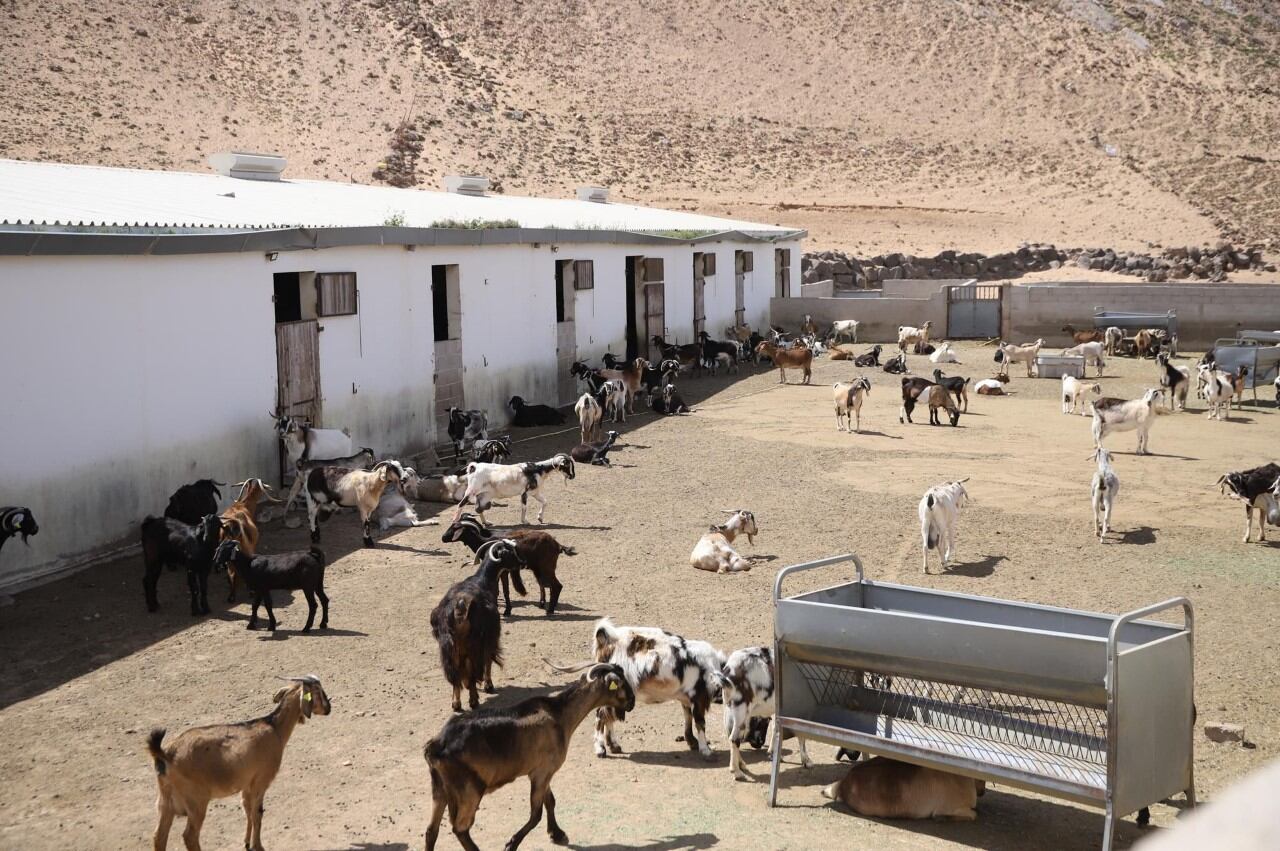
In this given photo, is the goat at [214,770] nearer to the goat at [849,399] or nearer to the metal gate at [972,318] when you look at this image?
the goat at [849,399]

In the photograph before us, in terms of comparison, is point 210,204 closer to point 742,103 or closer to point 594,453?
point 594,453

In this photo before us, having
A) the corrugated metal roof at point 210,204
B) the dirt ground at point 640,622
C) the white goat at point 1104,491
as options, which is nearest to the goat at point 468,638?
the dirt ground at point 640,622

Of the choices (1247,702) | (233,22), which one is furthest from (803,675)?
(233,22)

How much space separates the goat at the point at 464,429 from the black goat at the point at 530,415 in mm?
2686

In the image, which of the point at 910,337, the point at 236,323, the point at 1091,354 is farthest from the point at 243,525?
the point at 910,337

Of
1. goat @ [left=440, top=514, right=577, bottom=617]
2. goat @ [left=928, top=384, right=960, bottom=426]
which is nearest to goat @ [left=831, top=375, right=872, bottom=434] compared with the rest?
goat @ [left=928, top=384, right=960, bottom=426]

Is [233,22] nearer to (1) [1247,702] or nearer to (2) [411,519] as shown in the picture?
(2) [411,519]

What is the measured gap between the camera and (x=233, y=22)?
71875mm

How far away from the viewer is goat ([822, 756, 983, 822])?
7.47 m

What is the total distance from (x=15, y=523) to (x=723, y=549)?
22.3 ft

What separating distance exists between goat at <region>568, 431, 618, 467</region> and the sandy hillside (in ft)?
138

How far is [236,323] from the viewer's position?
16.2 m

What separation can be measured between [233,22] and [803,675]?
2832 inches

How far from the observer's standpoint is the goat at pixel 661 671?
328 inches
